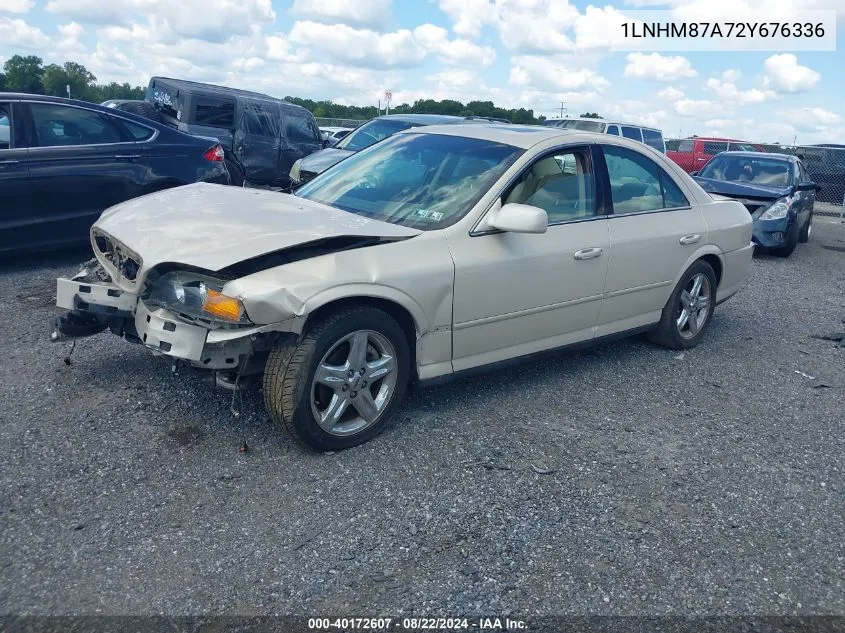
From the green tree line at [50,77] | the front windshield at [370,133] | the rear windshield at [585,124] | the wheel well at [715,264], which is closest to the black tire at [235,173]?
the front windshield at [370,133]

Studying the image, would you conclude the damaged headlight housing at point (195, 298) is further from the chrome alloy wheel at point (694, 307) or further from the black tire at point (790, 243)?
the black tire at point (790, 243)

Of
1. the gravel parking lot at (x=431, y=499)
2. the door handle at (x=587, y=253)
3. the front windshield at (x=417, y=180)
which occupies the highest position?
the front windshield at (x=417, y=180)

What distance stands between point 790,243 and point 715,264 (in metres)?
6.07

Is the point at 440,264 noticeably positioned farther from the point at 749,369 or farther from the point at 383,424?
the point at 749,369

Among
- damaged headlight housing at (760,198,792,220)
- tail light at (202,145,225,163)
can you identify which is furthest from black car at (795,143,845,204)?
tail light at (202,145,225,163)

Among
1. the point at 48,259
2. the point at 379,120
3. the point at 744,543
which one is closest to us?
the point at 744,543

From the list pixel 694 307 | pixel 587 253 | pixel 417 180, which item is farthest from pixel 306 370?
pixel 694 307

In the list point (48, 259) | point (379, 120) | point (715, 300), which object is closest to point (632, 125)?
point (379, 120)

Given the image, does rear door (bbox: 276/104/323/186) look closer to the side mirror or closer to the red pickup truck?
the side mirror

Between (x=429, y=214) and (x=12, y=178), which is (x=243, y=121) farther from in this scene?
(x=429, y=214)

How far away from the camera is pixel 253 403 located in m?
4.09

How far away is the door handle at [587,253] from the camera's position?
448 centimetres

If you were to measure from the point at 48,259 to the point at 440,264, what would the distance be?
201 inches

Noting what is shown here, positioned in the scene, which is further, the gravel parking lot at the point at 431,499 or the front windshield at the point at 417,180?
the front windshield at the point at 417,180
